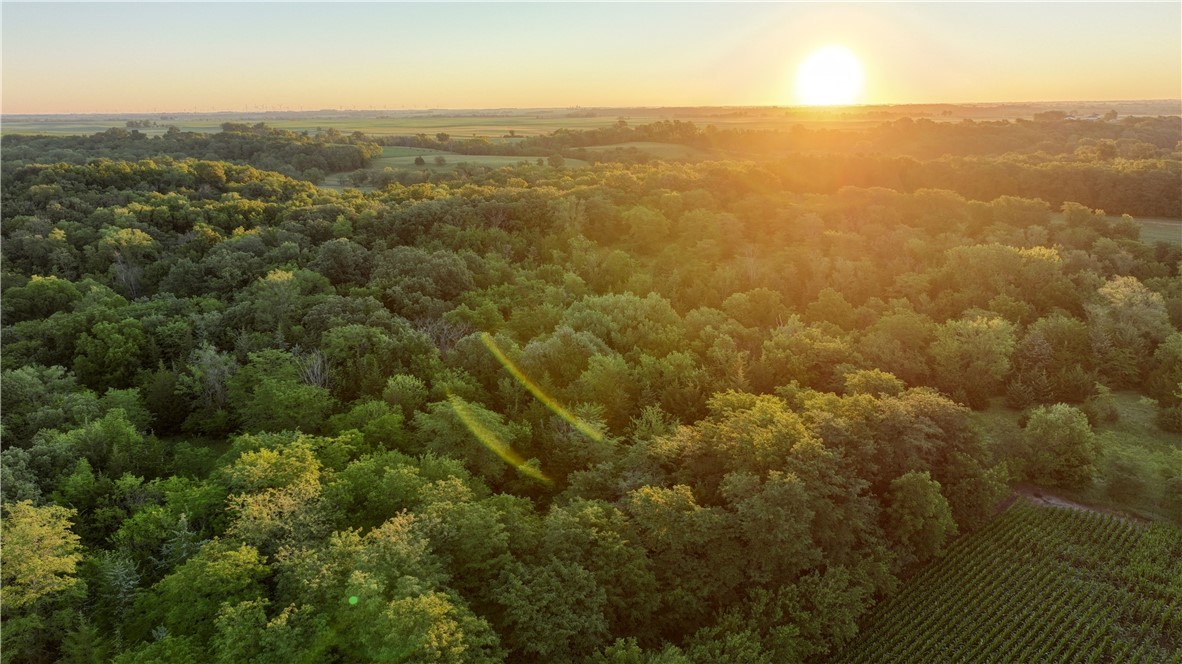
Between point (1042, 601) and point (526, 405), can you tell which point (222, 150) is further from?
point (1042, 601)

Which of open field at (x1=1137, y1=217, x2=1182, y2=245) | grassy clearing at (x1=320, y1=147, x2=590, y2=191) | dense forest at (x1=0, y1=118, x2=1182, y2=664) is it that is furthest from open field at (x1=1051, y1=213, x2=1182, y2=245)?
grassy clearing at (x1=320, y1=147, x2=590, y2=191)

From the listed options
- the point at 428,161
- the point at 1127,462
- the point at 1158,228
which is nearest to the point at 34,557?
the point at 1127,462

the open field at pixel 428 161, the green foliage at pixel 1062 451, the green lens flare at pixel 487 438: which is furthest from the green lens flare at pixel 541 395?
the open field at pixel 428 161

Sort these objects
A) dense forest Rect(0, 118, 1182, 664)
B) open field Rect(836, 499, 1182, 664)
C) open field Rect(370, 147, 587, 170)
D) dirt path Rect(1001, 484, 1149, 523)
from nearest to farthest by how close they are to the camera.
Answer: dense forest Rect(0, 118, 1182, 664)
open field Rect(836, 499, 1182, 664)
dirt path Rect(1001, 484, 1149, 523)
open field Rect(370, 147, 587, 170)

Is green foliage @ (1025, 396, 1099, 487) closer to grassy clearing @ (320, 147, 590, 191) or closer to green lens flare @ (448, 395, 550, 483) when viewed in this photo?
green lens flare @ (448, 395, 550, 483)

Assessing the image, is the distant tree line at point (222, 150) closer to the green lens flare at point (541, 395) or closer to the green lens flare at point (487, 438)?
the green lens flare at point (541, 395)
